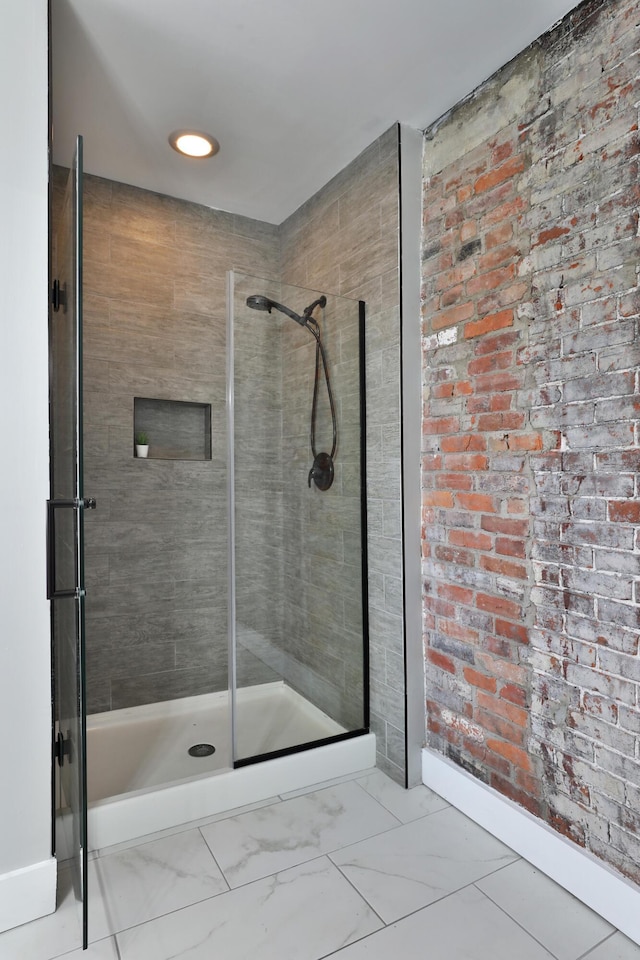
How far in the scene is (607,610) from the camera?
58.9 inches

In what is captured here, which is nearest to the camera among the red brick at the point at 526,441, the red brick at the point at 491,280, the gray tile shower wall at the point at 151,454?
the red brick at the point at 526,441

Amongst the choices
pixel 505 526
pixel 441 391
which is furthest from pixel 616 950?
pixel 441 391

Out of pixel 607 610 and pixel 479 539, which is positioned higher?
pixel 479 539

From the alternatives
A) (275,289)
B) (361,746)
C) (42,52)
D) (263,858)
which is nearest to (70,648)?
(263,858)

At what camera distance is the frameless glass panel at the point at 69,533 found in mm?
1345

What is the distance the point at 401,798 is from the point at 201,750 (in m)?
0.85

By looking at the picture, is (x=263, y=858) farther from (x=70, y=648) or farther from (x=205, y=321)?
(x=205, y=321)

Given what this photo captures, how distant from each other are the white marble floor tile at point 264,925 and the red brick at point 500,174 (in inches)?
85.5

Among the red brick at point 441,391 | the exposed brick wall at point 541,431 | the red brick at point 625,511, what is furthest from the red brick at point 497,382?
the red brick at point 625,511

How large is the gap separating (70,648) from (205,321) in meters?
1.79

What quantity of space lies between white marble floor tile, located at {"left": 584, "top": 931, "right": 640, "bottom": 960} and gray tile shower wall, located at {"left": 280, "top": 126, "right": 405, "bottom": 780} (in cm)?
81

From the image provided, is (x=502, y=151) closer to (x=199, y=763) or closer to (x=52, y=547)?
(x=52, y=547)

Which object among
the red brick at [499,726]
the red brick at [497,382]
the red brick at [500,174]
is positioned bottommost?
the red brick at [499,726]

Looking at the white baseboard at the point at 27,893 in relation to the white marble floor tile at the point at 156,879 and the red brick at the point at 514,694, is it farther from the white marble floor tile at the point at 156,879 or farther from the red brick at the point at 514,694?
the red brick at the point at 514,694
